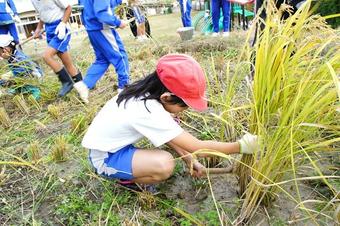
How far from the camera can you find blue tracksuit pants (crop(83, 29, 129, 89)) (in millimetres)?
3078

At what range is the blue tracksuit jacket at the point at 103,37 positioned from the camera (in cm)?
291

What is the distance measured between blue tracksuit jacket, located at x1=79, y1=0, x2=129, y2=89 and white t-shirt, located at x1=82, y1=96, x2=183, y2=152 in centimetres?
140

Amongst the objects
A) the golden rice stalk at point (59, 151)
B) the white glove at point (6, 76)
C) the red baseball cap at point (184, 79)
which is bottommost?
the golden rice stalk at point (59, 151)

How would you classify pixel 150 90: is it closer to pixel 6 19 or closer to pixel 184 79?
pixel 184 79

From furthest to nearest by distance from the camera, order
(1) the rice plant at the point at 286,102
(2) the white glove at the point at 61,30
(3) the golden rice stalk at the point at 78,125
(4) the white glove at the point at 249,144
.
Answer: (2) the white glove at the point at 61,30
(3) the golden rice stalk at the point at 78,125
(4) the white glove at the point at 249,144
(1) the rice plant at the point at 286,102

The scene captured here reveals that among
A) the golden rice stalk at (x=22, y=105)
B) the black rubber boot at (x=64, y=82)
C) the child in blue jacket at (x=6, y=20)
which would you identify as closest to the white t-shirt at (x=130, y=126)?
the golden rice stalk at (x=22, y=105)

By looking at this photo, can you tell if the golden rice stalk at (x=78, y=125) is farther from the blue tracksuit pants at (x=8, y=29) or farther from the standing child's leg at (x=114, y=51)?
the blue tracksuit pants at (x=8, y=29)

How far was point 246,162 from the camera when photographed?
61.9 inches

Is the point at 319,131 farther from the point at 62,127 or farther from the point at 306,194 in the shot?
the point at 62,127

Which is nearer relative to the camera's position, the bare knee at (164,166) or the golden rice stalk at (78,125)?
the bare knee at (164,166)

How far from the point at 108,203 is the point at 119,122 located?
17.4 inches

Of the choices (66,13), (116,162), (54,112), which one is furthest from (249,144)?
(66,13)

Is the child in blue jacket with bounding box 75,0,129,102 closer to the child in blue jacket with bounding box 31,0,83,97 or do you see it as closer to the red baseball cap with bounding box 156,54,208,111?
the child in blue jacket with bounding box 31,0,83,97

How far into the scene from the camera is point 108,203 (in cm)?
178
